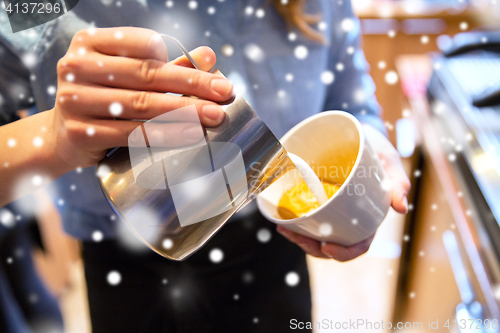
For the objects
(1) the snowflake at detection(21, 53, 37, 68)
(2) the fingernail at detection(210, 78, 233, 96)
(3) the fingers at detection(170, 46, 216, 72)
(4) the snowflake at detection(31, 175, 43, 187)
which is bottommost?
(4) the snowflake at detection(31, 175, 43, 187)

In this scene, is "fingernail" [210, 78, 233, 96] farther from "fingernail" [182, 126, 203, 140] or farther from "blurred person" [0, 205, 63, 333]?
"blurred person" [0, 205, 63, 333]

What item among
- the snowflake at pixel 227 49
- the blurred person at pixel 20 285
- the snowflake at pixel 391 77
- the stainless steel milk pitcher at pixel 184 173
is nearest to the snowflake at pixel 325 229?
the stainless steel milk pitcher at pixel 184 173

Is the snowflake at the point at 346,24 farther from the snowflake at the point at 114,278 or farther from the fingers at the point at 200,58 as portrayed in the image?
the snowflake at the point at 114,278

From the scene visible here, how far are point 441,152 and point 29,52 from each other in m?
0.88

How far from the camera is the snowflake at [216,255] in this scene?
0.59 m

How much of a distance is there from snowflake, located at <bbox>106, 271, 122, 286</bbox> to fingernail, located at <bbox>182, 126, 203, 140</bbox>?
42 cm

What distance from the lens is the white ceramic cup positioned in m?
0.34

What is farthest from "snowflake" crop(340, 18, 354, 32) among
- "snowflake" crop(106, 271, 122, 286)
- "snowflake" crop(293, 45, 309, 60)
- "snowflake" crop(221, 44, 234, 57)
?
"snowflake" crop(106, 271, 122, 286)

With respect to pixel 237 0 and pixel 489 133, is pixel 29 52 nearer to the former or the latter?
pixel 237 0

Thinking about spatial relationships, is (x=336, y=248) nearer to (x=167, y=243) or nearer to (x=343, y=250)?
(x=343, y=250)

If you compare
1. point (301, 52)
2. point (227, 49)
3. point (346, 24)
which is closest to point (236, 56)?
point (227, 49)

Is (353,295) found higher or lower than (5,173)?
lower

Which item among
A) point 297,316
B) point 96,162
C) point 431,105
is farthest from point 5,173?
point 431,105

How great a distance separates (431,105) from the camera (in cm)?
91
